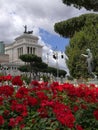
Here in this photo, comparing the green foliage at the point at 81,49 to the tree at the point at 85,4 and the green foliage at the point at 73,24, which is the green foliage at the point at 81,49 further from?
the tree at the point at 85,4

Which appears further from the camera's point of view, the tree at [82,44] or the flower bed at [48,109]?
the tree at [82,44]

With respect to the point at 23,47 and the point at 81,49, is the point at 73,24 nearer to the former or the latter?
the point at 81,49

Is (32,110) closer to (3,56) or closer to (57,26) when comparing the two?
(57,26)

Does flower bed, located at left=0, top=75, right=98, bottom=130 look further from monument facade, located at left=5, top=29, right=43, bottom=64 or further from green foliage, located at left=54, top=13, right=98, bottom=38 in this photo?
monument facade, located at left=5, top=29, right=43, bottom=64

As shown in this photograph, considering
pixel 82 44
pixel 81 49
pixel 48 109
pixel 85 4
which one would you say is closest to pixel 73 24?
pixel 82 44

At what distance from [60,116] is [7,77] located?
2260 mm

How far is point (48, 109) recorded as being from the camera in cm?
468

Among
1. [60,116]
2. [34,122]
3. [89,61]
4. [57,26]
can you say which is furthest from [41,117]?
[57,26]

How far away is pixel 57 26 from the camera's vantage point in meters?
39.1

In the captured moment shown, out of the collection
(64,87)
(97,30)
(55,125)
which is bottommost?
(55,125)

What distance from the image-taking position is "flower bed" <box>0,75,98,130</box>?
4.18 meters

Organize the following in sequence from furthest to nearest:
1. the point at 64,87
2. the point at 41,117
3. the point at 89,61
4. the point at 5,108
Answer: the point at 89,61
the point at 64,87
the point at 5,108
the point at 41,117

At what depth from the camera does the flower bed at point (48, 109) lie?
418cm

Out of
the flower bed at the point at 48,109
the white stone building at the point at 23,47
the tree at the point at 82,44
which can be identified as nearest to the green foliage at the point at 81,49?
the tree at the point at 82,44
